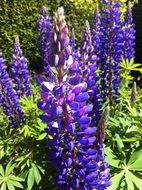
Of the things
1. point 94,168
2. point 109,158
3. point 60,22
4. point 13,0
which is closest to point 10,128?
point 109,158

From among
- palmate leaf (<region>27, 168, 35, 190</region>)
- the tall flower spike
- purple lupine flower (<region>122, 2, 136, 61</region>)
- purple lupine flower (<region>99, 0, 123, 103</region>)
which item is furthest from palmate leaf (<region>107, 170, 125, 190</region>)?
purple lupine flower (<region>122, 2, 136, 61</region>)

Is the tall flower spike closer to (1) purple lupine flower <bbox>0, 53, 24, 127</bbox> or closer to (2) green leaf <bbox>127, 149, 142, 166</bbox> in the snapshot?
(2) green leaf <bbox>127, 149, 142, 166</bbox>

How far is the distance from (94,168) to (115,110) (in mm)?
1539

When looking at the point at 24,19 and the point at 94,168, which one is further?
the point at 24,19

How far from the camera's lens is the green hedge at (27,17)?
8281mm

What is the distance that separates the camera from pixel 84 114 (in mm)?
2479

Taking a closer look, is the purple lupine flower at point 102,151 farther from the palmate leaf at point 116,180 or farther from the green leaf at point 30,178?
the green leaf at point 30,178

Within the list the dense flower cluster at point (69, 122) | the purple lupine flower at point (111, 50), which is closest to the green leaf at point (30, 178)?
the dense flower cluster at point (69, 122)

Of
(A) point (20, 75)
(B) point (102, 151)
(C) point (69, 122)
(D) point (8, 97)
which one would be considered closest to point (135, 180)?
(B) point (102, 151)

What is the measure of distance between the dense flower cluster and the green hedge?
5928 mm

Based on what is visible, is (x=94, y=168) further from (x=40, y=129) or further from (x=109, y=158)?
(x=40, y=129)

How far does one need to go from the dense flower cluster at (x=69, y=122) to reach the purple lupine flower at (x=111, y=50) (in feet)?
5.77

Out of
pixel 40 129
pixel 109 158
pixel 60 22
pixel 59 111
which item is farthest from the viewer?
pixel 40 129

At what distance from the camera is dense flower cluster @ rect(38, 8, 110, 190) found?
227 centimetres
